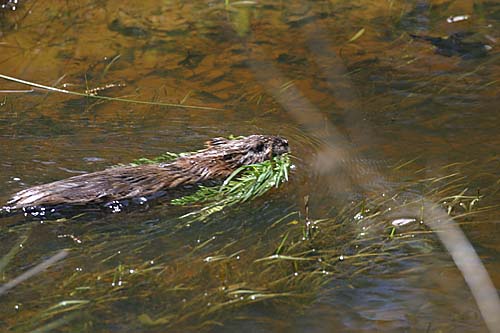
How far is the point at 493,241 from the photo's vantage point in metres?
4.29

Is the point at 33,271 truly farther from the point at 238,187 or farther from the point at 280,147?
the point at 280,147

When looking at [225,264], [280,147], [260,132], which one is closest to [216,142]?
[280,147]

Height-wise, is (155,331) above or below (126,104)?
below

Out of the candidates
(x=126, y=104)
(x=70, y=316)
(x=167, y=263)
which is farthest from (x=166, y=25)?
(x=70, y=316)

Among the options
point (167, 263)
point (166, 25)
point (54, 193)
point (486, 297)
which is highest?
point (166, 25)

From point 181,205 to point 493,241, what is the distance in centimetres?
160

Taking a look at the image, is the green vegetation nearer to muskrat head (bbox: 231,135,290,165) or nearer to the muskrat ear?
muskrat head (bbox: 231,135,290,165)

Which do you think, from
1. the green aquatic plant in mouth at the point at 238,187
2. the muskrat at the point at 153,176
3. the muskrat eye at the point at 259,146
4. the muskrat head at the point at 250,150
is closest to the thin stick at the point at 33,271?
the muskrat at the point at 153,176

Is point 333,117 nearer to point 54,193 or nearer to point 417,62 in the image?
point 417,62

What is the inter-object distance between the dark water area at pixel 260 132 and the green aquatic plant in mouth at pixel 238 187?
65 mm

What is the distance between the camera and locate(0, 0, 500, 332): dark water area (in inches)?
148

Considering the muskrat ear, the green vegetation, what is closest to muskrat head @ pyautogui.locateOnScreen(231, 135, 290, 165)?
the muskrat ear

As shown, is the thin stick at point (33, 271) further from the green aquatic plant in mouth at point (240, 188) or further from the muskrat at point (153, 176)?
the green aquatic plant in mouth at point (240, 188)

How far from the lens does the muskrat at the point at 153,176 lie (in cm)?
447
